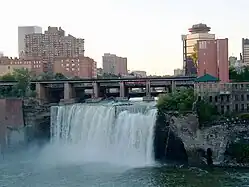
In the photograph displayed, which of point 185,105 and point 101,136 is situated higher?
point 185,105

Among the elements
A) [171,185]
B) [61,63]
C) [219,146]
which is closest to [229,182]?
[171,185]

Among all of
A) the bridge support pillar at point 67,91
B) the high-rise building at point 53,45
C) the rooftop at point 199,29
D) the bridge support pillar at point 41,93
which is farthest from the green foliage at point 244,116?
the high-rise building at point 53,45

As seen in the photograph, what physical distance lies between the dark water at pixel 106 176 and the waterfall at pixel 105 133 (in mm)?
2572

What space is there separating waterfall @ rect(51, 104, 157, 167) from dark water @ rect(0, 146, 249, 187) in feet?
8.44

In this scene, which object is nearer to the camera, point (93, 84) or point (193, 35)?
point (93, 84)

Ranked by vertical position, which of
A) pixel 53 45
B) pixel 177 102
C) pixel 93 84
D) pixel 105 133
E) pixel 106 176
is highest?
pixel 53 45

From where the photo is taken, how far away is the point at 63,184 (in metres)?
30.7

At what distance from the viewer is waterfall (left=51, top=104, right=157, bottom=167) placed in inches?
1522

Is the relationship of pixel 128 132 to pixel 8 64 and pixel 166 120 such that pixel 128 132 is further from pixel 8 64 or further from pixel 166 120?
pixel 8 64

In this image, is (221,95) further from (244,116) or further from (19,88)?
(19,88)

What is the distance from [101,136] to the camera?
135 feet

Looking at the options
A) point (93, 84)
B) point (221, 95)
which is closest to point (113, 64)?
point (93, 84)

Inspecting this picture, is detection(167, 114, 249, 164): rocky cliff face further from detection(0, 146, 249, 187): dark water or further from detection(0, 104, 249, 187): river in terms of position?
detection(0, 104, 249, 187): river

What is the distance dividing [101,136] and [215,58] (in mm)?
12683
